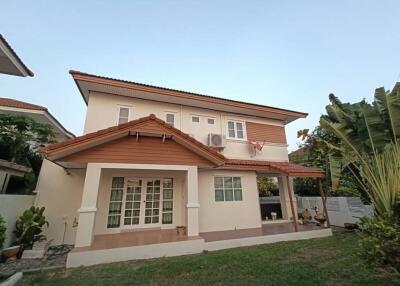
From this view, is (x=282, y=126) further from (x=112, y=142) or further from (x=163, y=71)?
(x=112, y=142)

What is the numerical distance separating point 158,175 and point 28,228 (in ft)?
16.8

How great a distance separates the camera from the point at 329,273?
15.4 ft

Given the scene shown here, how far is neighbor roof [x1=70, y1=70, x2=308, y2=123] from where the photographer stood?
8469mm

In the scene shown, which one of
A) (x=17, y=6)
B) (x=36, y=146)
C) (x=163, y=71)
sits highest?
(x=163, y=71)

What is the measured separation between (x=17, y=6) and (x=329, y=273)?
50.5ft

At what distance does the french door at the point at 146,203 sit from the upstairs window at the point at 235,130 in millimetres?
4978

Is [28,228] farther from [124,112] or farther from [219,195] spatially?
[219,195]

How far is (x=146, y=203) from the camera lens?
899 cm

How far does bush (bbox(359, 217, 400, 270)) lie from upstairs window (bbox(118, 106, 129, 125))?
9.88m

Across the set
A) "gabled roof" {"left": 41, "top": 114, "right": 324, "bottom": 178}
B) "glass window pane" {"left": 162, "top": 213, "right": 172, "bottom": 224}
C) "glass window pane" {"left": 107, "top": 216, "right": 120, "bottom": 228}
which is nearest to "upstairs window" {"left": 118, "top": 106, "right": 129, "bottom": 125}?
"gabled roof" {"left": 41, "top": 114, "right": 324, "bottom": 178}

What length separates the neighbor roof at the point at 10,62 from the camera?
5.05 meters

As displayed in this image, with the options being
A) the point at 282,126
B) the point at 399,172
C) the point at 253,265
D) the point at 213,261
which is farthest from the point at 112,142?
the point at 282,126

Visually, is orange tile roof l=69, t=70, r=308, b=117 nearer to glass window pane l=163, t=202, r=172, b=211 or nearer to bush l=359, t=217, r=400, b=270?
glass window pane l=163, t=202, r=172, b=211

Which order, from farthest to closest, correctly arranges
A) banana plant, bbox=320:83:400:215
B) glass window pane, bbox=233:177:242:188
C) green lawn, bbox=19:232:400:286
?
glass window pane, bbox=233:177:242:188 < green lawn, bbox=19:232:400:286 < banana plant, bbox=320:83:400:215
